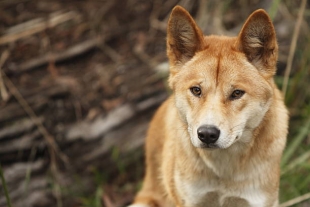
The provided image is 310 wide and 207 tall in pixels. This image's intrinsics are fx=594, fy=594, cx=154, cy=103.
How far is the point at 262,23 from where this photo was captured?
12.5ft

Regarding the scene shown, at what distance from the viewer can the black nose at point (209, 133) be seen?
3.63 m

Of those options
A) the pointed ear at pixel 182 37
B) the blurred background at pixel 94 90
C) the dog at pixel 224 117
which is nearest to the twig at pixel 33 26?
the blurred background at pixel 94 90

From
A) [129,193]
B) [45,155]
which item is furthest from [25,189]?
[129,193]

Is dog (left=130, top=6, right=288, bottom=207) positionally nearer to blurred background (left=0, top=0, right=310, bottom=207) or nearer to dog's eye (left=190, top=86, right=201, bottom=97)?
dog's eye (left=190, top=86, right=201, bottom=97)

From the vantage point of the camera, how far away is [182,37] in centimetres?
411

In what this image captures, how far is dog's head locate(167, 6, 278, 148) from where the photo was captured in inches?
146

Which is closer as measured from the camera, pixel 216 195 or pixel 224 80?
pixel 224 80

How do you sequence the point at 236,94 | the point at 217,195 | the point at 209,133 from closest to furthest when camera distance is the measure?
the point at 209,133 < the point at 236,94 < the point at 217,195

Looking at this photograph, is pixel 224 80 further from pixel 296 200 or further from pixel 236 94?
pixel 296 200

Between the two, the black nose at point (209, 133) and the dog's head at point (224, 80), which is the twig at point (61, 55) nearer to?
the dog's head at point (224, 80)

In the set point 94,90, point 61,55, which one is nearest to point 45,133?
point 94,90

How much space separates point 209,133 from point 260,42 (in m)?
0.74

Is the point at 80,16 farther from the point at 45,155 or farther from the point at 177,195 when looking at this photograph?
the point at 177,195

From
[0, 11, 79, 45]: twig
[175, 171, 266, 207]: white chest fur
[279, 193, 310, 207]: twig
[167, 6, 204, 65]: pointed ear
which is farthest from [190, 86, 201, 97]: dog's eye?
[0, 11, 79, 45]: twig
